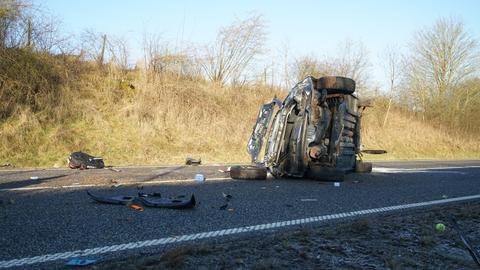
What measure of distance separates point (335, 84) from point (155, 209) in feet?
14.9

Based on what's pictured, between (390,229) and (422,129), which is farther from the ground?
(422,129)

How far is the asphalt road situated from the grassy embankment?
19.2 feet

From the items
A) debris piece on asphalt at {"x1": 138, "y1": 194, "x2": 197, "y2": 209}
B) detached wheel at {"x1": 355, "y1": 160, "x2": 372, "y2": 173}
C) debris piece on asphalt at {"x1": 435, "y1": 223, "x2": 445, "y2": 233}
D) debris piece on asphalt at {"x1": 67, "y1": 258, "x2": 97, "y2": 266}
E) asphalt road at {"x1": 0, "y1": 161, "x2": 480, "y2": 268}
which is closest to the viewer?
debris piece on asphalt at {"x1": 67, "y1": 258, "x2": 97, "y2": 266}

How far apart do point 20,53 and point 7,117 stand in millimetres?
2832

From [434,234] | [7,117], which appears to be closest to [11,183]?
[434,234]

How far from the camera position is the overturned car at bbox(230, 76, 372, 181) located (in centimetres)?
703

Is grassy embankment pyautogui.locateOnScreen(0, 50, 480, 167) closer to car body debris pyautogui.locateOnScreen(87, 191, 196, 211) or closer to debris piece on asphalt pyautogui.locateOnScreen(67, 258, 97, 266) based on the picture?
car body debris pyautogui.locateOnScreen(87, 191, 196, 211)

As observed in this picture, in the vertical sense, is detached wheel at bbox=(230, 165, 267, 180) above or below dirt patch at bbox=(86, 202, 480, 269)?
above

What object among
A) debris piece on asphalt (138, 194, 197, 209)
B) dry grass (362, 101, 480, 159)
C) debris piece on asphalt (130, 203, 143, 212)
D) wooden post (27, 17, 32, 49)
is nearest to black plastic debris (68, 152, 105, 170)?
debris piece on asphalt (138, 194, 197, 209)

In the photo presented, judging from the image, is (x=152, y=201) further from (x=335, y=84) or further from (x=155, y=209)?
(x=335, y=84)

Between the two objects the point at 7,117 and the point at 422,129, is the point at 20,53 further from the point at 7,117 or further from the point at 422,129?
Result: the point at 422,129

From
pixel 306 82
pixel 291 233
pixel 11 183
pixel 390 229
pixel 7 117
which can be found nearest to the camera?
pixel 291 233

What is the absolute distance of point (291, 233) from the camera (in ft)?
10.7

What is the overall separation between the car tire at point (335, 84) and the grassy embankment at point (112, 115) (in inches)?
233
